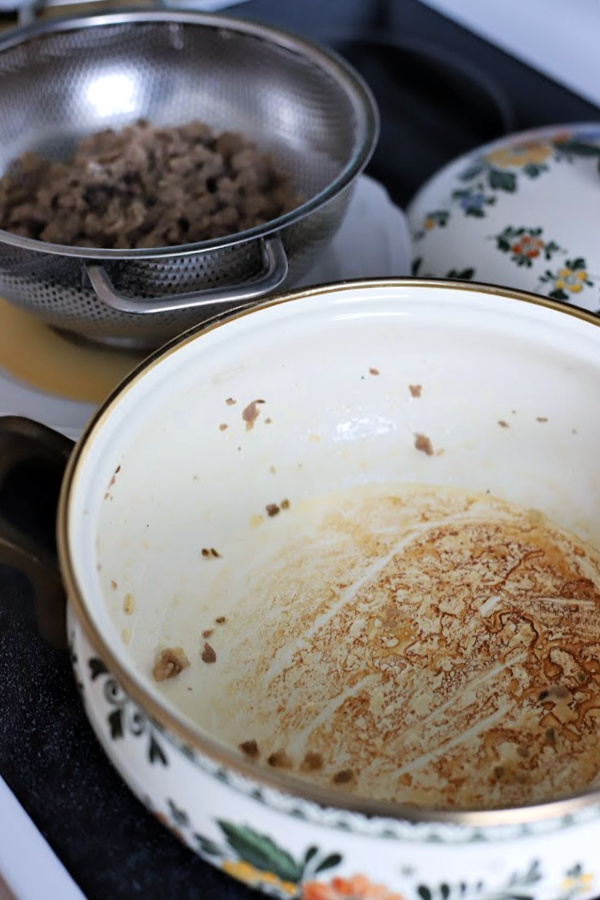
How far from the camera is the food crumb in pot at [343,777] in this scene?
48 cm

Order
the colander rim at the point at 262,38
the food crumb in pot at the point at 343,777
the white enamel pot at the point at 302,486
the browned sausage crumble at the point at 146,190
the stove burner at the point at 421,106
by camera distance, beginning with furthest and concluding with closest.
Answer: the stove burner at the point at 421,106 < the browned sausage crumble at the point at 146,190 < the colander rim at the point at 262,38 < the food crumb in pot at the point at 343,777 < the white enamel pot at the point at 302,486

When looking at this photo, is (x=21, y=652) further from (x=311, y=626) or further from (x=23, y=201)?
(x=23, y=201)

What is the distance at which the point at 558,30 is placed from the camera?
1.07 meters

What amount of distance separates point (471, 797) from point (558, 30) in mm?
→ 894

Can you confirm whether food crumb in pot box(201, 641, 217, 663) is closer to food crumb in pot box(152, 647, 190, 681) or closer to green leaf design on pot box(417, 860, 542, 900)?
food crumb in pot box(152, 647, 190, 681)

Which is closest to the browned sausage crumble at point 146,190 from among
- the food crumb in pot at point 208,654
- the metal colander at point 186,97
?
the metal colander at point 186,97

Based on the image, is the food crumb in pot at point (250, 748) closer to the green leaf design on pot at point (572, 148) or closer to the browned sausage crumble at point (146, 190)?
the browned sausage crumble at point (146, 190)

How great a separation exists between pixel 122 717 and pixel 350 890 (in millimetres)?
117

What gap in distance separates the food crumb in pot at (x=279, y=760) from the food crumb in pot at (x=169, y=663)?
70 millimetres

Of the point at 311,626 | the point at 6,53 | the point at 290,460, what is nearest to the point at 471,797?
the point at 311,626

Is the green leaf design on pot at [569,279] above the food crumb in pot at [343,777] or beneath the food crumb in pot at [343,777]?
above

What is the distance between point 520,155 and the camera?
2.51 feet

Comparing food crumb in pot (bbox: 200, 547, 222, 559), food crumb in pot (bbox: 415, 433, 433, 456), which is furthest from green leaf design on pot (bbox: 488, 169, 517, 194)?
food crumb in pot (bbox: 200, 547, 222, 559)

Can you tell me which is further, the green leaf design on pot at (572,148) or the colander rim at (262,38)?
the green leaf design on pot at (572,148)
